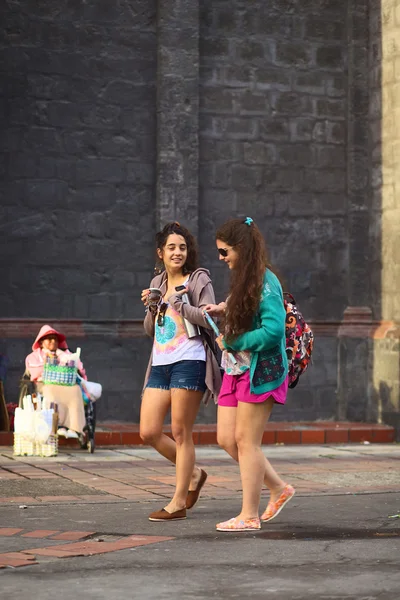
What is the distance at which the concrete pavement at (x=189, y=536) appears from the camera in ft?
20.4

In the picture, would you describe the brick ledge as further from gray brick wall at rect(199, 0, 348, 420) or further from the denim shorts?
the denim shorts

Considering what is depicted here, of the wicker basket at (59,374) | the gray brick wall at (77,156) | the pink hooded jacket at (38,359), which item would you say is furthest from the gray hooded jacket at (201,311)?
the gray brick wall at (77,156)

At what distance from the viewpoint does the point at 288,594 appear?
5996 millimetres

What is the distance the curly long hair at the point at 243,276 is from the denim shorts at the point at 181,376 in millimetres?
555

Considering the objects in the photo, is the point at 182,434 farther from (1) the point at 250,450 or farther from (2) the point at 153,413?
(1) the point at 250,450

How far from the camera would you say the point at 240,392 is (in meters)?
8.03


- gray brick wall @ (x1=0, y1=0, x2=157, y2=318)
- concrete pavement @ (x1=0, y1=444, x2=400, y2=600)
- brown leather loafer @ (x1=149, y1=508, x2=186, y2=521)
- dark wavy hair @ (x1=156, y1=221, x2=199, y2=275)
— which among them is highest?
gray brick wall @ (x1=0, y1=0, x2=157, y2=318)

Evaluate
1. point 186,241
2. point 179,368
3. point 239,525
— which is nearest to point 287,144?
point 186,241

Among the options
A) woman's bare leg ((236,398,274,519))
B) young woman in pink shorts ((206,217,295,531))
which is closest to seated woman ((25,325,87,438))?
young woman in pink shorts ((206,217,295,531))

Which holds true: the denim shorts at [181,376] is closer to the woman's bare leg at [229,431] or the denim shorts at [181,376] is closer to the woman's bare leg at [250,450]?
the woman's bare leg at [229,431]

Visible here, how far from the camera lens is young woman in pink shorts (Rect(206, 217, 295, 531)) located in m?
7.94

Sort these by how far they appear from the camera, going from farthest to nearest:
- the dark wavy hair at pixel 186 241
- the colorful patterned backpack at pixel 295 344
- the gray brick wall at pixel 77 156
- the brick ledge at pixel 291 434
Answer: the gray brick wall at pixel 77 156
the brick ledge at pixel 291 434
the dark wavy hair at pixel 186 241
the colorful patterned backpack at pixel 295 344

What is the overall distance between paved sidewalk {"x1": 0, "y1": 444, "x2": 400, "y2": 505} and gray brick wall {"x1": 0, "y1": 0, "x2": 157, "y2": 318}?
96.0 inches

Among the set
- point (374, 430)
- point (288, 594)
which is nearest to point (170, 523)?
point (288, 594)
